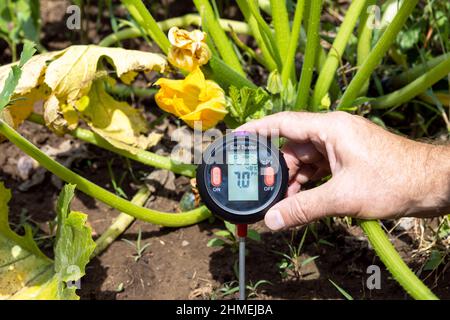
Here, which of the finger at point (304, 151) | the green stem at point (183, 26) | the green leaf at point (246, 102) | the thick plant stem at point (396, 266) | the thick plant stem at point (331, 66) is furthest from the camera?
the green stem at point (183, 26)

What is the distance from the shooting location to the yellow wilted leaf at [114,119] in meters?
2.30

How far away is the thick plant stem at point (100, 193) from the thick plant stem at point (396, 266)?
1.90 ft

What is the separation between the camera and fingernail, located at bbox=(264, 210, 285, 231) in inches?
70.0

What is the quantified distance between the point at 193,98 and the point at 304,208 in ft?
1.67

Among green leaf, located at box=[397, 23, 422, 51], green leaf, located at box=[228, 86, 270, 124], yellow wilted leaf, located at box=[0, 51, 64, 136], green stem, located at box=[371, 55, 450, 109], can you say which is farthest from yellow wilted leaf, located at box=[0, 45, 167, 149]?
green leaf, located at box=[397, 23, 422, 51]

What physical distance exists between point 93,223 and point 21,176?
313 mm

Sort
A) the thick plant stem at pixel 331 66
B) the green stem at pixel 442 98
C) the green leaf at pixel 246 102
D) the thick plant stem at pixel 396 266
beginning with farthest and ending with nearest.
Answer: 1. the green stem at pixel 442 98
2. the thick plant stem at pixel 331 66
3. the green leaf at pixel 246 102
4. the thick plant stem at pixel 396 266

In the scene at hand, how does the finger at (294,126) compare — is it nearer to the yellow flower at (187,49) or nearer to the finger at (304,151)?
the finger at (304,151)

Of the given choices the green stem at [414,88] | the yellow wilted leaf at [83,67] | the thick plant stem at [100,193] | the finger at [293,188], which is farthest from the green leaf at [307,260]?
the yellow wilted leaf at [83,67]

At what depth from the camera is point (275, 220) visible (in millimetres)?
1784

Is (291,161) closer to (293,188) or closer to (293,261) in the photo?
(293,188)

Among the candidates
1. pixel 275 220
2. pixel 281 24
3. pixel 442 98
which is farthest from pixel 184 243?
pixel 442 98

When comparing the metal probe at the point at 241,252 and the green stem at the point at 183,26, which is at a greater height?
the green stem at the point at 183,26

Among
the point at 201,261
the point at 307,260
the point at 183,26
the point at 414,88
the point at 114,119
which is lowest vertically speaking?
the point at 201,261
